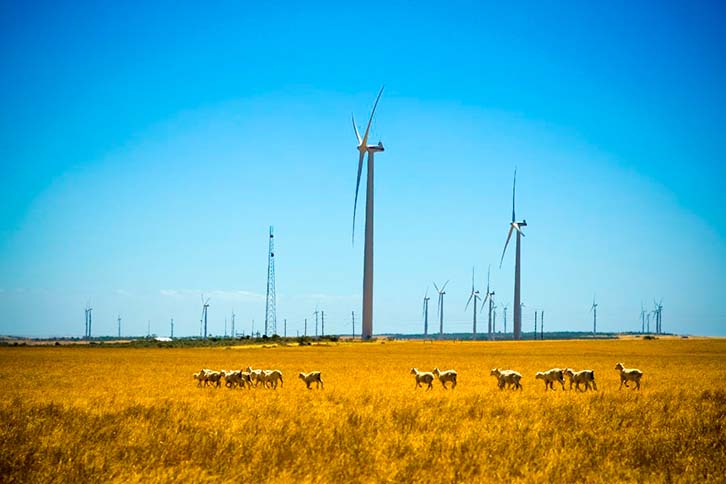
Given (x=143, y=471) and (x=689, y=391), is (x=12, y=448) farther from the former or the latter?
(x=689, y=391)

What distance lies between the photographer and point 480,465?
1558cm

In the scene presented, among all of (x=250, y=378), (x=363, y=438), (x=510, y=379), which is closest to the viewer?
(x=363, y=438)

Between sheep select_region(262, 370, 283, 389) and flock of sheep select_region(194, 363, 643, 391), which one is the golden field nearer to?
flock of sheep select_region(194, 363, 643, 391)

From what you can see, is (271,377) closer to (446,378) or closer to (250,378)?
(250,378)

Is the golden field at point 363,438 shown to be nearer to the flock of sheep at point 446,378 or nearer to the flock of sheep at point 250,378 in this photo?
the flock of sheep at point 446,378

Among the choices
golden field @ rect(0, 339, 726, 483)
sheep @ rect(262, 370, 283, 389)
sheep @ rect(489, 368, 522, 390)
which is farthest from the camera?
sheep @ rect(262, 370, 283, 389)

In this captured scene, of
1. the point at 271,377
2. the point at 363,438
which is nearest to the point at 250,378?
the point at 271,377

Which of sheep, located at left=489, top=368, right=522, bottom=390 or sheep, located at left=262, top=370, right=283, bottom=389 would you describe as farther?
sheep, located at left=262, top=370, right=283, bottom=389

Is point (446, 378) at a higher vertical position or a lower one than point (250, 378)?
higher

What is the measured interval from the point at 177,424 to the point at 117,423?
5.49 feet

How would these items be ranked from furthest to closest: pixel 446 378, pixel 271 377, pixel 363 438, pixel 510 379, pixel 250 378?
1. pixel 250 378
2. pixel 271 377
3. pixel 446 378
4. pixel 510 379
5. pixel 363 438

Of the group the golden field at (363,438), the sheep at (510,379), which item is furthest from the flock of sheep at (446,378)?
the golden field at (363,438)

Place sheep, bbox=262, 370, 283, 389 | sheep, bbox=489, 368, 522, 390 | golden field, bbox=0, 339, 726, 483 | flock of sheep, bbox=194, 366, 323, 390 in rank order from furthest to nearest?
sheep, bbox=262, 370, 283, 389, flock of sheep, bbox=194, 366, 323, 390, sheep, bbox=489, 368, 522, 390, golden field, bbox=0, 339, 726, 483

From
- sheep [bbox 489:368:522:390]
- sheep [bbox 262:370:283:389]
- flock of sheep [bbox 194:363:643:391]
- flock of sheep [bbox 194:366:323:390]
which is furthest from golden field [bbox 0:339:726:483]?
sheep [bbox 262:370:283:389]
